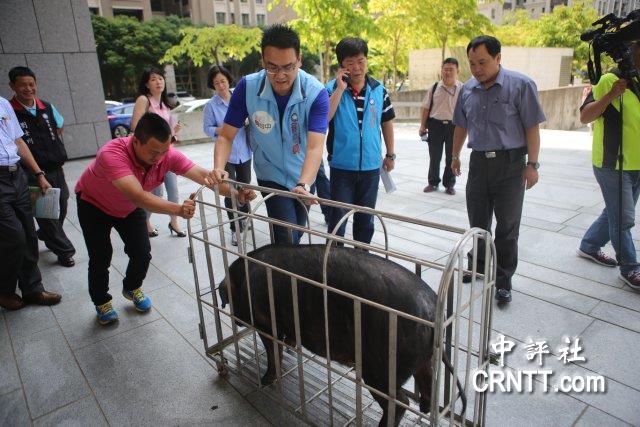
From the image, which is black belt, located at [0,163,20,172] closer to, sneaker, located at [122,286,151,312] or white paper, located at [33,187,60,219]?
white paper, located at [33,187,60,219]

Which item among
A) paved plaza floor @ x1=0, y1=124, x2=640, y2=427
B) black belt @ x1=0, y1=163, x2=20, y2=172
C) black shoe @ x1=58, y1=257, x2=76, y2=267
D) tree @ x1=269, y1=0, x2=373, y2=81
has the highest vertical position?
tree @ x1=269, y1=0, x2=373, y2=81

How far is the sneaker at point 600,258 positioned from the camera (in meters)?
3.56

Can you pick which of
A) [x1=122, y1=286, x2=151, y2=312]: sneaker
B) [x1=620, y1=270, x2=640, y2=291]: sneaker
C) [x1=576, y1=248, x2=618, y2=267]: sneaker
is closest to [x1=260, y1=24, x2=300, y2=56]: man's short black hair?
[x1=122, y1=286, x2=151, y2=312]: sneaker

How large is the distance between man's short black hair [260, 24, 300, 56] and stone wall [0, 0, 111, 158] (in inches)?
278

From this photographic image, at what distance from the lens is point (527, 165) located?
2980 mm

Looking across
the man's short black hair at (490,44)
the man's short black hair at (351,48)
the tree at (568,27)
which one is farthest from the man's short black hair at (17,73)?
the tree at (568,27)

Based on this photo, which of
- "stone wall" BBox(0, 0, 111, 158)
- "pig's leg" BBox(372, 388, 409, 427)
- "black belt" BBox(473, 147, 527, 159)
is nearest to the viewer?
"pig's leg" BBox(372, 388, 409, 427)

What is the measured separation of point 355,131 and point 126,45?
2880 centimetres

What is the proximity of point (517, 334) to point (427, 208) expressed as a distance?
2.80 metres

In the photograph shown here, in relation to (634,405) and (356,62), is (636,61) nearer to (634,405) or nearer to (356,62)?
(356,62)

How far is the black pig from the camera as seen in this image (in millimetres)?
1663

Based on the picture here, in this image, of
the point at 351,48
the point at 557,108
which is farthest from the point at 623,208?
the point at 557,108

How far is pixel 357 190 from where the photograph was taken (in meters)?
3.42

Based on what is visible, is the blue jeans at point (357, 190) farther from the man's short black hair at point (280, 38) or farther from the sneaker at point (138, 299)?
the sneaker at point (138, 299)
